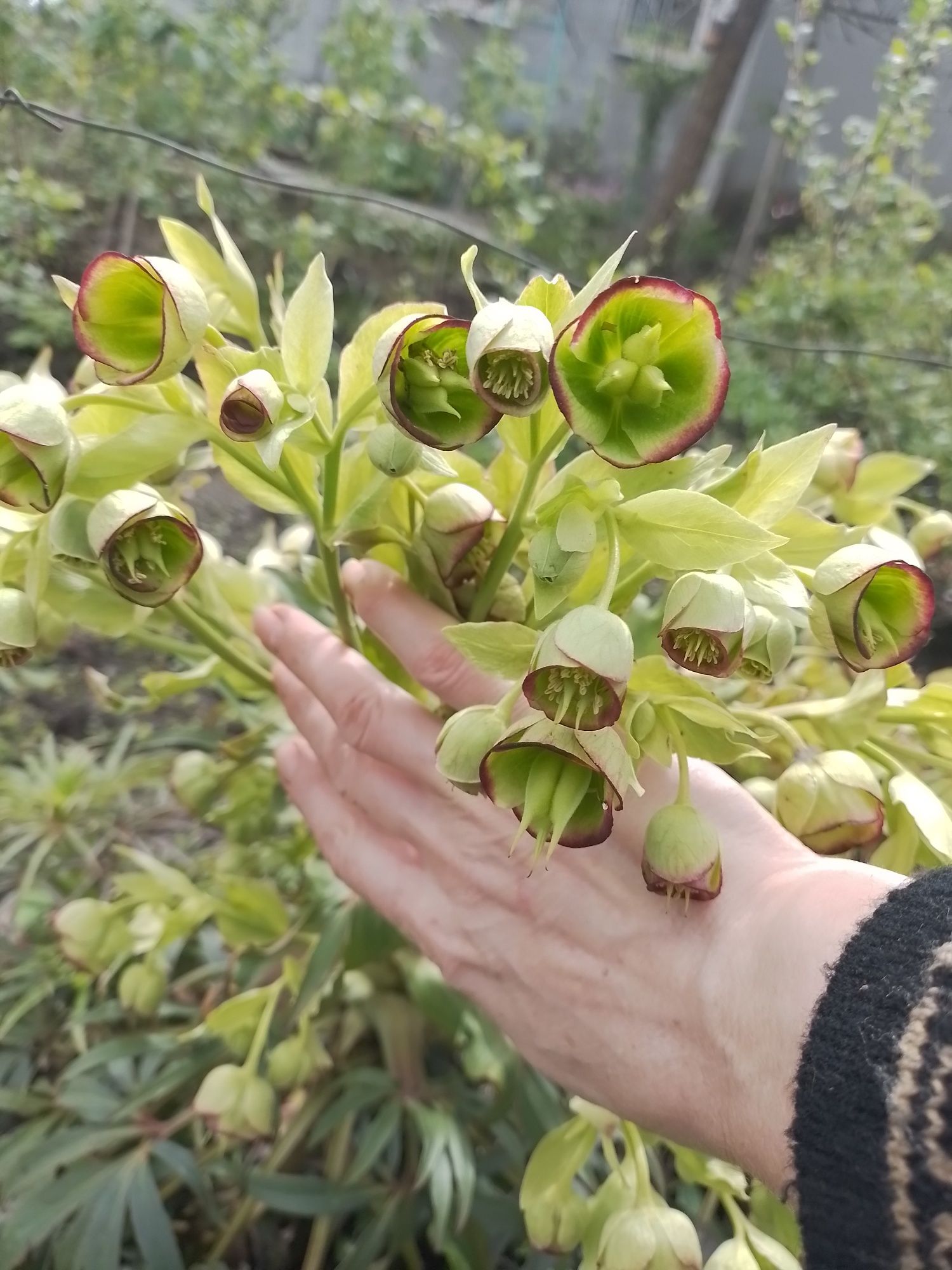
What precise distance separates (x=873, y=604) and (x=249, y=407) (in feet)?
0.83

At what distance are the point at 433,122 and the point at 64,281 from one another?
2679mm

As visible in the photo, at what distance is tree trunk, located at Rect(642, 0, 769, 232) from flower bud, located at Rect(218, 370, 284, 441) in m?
3.13

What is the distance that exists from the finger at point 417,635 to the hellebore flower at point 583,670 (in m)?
0.14

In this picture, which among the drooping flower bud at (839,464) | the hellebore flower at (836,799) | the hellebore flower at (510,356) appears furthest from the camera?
the drooping flower bud at (839,464)

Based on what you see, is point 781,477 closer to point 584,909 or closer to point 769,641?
point 769,641

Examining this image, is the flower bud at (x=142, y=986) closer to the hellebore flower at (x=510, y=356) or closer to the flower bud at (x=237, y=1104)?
the flower bud at (x=237, y=1104)

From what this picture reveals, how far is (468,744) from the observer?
364 mm

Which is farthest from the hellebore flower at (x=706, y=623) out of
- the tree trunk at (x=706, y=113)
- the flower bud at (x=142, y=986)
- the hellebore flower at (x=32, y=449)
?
the tree trunk at (x=706, y=113)

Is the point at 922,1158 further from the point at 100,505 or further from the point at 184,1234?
the point at 184,1234

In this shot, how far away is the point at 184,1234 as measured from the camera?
788 millimetres

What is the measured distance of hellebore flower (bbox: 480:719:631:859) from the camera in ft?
1.05

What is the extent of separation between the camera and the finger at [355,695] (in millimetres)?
507

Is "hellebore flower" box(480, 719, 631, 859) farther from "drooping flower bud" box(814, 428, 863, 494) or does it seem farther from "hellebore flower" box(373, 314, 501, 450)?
"drooping flower bud" box(814, 428, 863, 494)

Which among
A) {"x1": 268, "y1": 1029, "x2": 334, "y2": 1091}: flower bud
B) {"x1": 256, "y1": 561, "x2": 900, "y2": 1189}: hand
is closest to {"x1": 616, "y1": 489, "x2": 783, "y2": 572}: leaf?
{"x1": 256, "y1": 561, "x2": 900, "y2": 1189}: hand
